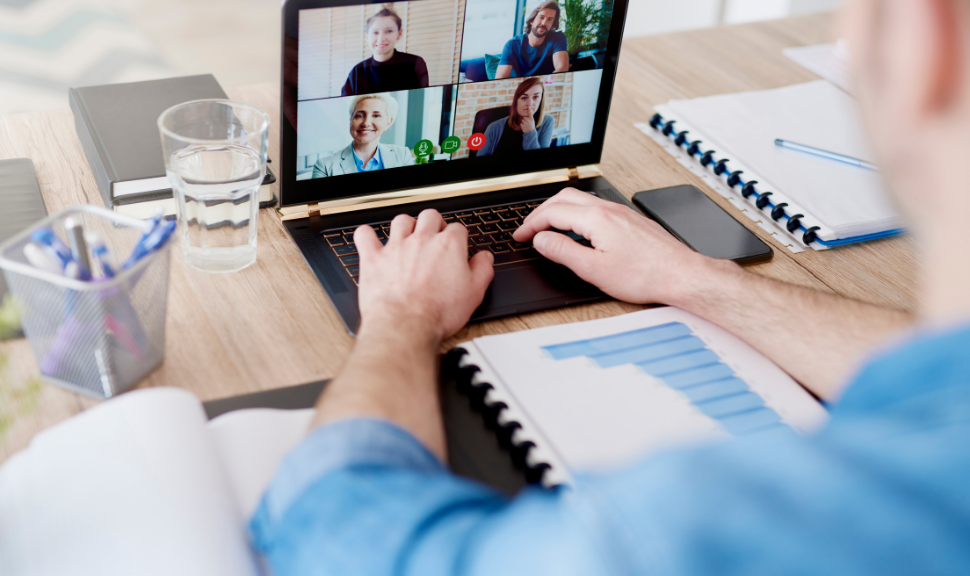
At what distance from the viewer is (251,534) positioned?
0.63m

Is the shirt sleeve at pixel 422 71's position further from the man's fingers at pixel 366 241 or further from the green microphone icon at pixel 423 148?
the man's fingers at pixel 366 241

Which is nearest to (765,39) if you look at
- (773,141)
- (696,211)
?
(773,141)

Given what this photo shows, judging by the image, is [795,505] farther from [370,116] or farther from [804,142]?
[804,142]

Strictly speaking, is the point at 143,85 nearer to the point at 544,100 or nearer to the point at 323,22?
the point at 323,22

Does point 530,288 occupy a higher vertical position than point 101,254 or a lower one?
lower

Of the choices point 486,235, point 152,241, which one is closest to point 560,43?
point 486,235

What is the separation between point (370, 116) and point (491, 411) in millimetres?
429

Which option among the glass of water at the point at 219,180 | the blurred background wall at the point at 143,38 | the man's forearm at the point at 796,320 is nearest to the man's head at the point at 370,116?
the glass of water at the point at 219,180

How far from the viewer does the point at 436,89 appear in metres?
1.03

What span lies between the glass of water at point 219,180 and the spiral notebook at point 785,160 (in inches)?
27.2

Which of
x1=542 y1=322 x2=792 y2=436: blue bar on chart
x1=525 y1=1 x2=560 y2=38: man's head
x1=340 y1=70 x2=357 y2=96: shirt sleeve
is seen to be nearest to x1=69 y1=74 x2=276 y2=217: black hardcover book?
x1=340 y1=70 x2=357 y2=96: shirt sleeve

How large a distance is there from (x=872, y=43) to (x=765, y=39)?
4.68 feet

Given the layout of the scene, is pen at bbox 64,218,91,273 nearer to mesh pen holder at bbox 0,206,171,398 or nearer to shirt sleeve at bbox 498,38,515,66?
mesh pen holder at bbox 0,206,171,398

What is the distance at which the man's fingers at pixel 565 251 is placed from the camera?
3.25 feet
